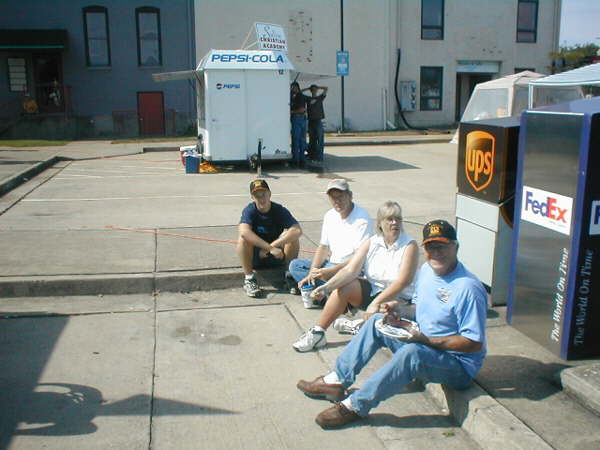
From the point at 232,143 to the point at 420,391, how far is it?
11388mm

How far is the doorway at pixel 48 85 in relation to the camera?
89.0 ft

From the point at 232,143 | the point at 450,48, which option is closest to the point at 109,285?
the point at 232,143

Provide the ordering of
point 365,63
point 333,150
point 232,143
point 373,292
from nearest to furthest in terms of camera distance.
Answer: point 373,292, point 232,143, point 333,150, point 365,63

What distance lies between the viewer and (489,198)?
17.6ft

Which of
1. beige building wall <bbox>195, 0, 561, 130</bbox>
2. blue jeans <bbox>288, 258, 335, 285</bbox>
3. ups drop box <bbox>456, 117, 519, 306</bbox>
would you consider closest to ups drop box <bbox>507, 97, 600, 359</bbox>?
ups drop box <bbox>456, 117, 519, 306</bbox>

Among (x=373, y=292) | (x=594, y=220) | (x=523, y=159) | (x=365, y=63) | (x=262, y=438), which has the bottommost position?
(x=262, y=438)

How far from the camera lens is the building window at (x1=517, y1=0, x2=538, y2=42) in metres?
31.9

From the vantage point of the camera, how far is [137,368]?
468 centimetres

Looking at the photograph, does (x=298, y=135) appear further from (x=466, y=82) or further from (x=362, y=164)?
(x=466, y=82)

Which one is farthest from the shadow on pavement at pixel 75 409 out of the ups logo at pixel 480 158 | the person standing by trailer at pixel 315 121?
the person standing by trailer at pixel 315 121

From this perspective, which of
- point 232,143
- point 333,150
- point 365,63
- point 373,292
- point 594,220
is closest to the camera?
point 594,220

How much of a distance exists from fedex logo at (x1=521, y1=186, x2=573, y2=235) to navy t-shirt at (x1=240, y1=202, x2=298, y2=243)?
2530 mm

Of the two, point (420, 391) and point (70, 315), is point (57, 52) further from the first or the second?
point (420, 391)

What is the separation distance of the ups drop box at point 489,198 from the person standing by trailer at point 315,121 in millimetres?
10435
